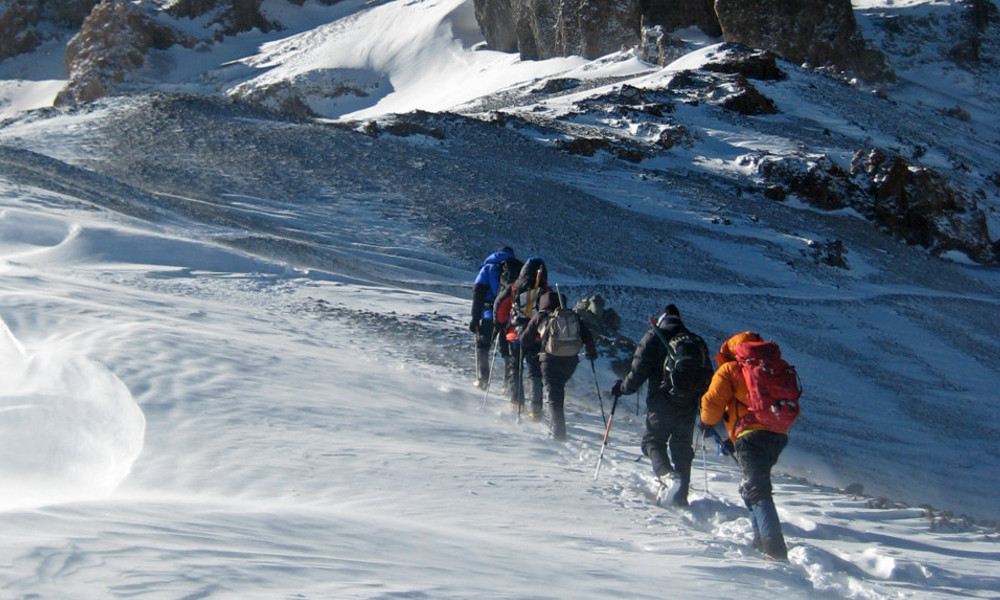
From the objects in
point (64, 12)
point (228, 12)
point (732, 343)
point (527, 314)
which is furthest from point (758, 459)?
point (64, 12)

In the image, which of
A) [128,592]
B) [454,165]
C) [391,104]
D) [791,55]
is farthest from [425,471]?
[391,104]

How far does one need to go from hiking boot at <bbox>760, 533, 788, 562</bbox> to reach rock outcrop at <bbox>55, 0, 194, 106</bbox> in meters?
58.0

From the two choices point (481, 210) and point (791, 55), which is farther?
point (791, 55)

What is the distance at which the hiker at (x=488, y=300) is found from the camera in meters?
9.32

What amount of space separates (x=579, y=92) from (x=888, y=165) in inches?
452

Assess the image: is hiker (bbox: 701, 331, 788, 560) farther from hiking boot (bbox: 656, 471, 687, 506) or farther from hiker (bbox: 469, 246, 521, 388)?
hiker (bbox: 469, 246, 521, 388)

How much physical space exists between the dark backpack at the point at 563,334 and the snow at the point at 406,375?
840mm

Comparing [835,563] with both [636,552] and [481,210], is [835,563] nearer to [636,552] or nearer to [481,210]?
[636,552]

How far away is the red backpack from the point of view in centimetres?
531

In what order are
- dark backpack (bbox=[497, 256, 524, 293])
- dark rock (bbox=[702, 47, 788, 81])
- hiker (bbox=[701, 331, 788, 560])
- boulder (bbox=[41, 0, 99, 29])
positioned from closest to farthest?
hiker (bbox=[701, 331, 788, 560]), dark backpack (bbox=[497, 256, 524, 293]), dark rock (bbox=[702, 47, 788, 81]), boulder (bbox=[41, 0, 99, 29])

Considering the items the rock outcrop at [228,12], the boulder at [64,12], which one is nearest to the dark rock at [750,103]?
the rock outcrop at [228,12]

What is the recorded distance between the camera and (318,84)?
5228 centimetres

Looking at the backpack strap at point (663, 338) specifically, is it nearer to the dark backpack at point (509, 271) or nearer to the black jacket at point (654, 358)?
the black jacket at point (654, 358)

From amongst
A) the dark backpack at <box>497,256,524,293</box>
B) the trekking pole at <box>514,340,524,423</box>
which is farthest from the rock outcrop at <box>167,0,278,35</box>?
the trekking pole at <box>514,340,524,423</box>
